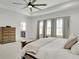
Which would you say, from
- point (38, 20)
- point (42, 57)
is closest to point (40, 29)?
point (38, 20)

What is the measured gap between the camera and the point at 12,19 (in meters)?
7.10

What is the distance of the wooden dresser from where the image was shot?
5.95 metres

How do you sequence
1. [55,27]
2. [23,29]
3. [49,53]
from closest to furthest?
[49,53] → [55,27] → [23,29]

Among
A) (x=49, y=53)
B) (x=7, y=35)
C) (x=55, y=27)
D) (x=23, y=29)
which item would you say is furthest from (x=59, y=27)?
(x=49, y=53)

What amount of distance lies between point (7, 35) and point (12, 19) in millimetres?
1549

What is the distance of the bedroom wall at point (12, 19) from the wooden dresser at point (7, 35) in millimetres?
510

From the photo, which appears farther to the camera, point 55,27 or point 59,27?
point 55,27

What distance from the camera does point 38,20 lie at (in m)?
7.56

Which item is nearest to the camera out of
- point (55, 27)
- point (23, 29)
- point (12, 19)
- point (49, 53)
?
point (49, 53)

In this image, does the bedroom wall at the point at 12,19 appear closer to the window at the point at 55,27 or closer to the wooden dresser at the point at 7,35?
the wooden dresser at the point at 7,35

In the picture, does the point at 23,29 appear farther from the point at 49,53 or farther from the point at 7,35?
the point at 49,53

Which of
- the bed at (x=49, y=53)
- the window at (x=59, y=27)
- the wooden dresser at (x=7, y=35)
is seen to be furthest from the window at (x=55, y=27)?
the bed at (x=49, y=53)

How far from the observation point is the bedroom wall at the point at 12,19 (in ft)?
21.0

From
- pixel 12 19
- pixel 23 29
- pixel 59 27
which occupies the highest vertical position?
pixel 12 19
